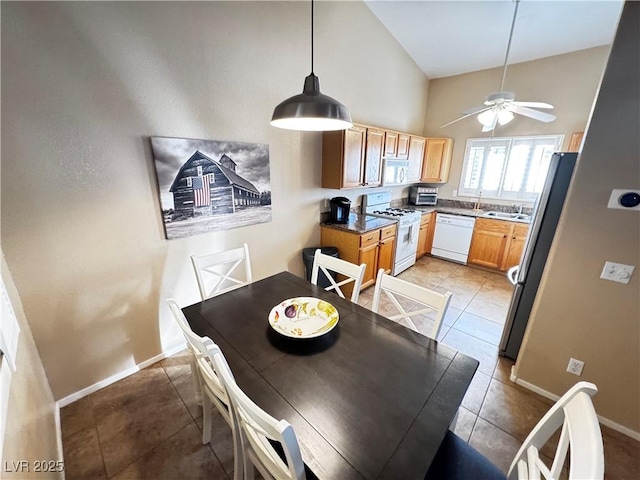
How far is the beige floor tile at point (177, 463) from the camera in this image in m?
1.43

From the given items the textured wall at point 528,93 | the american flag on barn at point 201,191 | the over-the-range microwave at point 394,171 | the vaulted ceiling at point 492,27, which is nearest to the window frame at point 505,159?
the textured wall at point 528,93

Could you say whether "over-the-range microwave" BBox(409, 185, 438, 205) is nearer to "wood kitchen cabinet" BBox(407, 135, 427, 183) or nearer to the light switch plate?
"wood kitchen cabinet" BBox(407, 135, 427, 183)

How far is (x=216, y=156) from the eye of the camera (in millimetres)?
2199

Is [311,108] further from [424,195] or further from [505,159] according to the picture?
[505,159]

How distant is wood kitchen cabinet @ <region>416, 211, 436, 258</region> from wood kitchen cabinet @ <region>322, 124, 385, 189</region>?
58.9 inches

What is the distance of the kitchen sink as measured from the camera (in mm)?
3797

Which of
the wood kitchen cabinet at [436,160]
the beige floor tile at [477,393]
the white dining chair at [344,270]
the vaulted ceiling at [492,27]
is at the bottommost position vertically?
the beige floor tile at [477,393]

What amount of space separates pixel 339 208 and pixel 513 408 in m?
2.51

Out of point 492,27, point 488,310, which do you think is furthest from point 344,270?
point 492,27

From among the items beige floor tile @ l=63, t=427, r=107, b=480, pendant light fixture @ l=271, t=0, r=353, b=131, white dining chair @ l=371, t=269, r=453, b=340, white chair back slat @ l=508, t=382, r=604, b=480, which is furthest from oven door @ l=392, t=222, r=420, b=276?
beige floor tile @ l=63, t=427, r=107, b=480

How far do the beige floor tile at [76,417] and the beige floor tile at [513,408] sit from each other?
2708 millimetres

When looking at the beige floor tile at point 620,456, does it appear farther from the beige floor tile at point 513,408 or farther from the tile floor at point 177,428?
the beige floor tile at point 513,408

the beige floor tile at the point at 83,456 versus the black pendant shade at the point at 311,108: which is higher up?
the black pendant shade at the point at 311,108

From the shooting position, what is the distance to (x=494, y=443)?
1601mm
